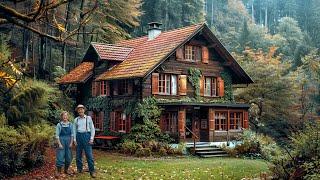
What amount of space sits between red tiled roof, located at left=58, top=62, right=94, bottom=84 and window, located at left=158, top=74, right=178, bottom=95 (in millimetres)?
6424

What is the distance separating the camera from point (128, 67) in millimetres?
A: 28062

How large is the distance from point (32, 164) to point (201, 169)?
22.1 ft

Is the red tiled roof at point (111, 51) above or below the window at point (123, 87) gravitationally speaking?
above

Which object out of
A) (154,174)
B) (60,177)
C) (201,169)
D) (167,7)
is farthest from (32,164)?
(167,7)

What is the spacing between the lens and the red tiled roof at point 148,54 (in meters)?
26.6

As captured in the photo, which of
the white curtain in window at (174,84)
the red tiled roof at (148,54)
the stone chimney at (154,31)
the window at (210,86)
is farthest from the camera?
the stone chimney at (154,31)

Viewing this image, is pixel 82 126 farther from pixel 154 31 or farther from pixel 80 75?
pixel 154 31

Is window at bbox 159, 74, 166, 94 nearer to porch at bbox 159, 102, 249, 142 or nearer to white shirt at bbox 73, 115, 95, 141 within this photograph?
porch at bbox 159, 102, 249, 142

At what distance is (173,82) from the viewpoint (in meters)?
28.3

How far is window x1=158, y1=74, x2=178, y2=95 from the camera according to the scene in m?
27.7

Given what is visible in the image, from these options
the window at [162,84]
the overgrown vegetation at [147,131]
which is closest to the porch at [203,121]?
the overgrown vegetation at [147,131]

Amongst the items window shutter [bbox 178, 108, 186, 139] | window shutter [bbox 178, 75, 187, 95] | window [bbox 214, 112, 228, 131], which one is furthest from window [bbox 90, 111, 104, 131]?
window [bbox 214, 112, 228, 131]

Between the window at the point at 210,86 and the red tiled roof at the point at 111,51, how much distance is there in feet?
20.3

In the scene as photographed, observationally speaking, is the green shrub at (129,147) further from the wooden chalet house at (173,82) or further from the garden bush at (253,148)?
the garden bush at (253,148)
